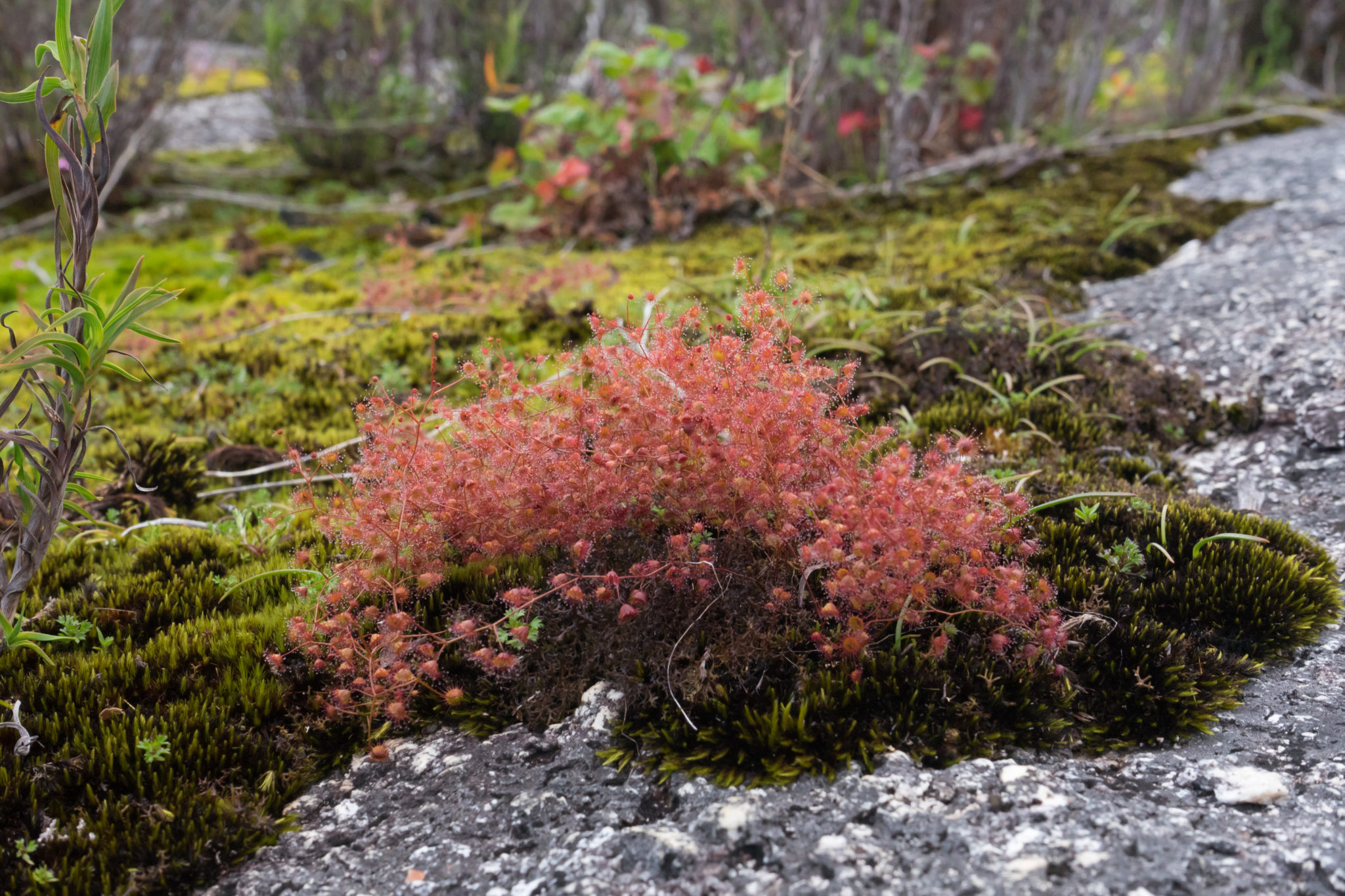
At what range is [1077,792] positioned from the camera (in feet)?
5.97

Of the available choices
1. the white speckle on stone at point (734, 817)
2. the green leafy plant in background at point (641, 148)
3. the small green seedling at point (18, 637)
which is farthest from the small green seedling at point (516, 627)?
the green leafy plant in background at point (641, 148)

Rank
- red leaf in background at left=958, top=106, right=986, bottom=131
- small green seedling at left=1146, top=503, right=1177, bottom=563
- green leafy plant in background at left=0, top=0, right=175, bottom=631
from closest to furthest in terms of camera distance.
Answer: green leafy plant in background at left=0, top=0, right=175, bottom=631 < small green seedling at left=1146, top=503, right=1177, bottom=563 < red leaf in background at left=958, top=106, right=986, bottom=131

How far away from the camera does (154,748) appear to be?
6.26 ft

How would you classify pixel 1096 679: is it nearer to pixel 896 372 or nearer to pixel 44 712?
pixel 896 372

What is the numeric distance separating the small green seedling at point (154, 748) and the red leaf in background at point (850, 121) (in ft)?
23.3

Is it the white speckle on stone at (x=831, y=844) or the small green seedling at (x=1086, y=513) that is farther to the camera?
the small green seedling at (x=1086, y=513)

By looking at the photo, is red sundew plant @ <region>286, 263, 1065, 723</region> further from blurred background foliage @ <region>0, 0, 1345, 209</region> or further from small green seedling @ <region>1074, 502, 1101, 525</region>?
blurred background foliage @ <region>0, 0, 1345, 209</region>

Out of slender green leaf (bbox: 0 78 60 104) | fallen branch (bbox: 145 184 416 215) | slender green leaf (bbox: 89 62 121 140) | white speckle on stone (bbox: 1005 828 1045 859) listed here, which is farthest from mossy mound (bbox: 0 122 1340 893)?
fallen branch (bbox: 145 184 416 215)

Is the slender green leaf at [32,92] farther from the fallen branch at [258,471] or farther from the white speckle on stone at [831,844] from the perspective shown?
the white speckle on stone at [831,844]

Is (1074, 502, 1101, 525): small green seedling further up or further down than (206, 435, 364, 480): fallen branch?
further up

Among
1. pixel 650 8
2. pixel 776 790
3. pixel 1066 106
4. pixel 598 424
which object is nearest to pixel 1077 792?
pixel 776 790

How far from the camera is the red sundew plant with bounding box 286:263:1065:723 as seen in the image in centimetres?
195

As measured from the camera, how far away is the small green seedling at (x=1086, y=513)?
2561 millimetres

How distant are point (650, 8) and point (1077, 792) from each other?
10776 millimetres
